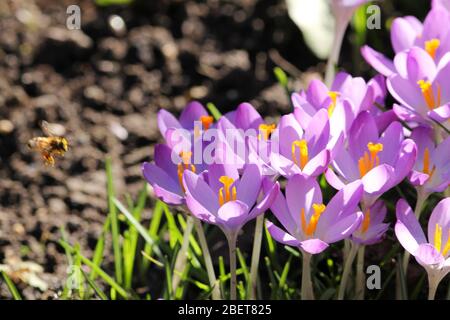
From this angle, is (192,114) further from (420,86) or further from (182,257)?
(420,86)

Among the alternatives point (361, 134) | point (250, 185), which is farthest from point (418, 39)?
point (250, 185)

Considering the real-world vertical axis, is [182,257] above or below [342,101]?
below

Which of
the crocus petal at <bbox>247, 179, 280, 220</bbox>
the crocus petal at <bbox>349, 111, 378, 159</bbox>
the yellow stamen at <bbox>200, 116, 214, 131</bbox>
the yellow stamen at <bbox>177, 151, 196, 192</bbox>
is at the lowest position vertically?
the crocus petal at <bbox>247, 179, 280, 220</bbox>

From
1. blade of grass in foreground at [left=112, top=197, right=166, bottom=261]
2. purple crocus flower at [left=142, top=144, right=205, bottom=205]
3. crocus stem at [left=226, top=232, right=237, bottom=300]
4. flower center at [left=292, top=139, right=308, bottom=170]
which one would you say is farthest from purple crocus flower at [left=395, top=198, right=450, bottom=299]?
blade of grass in foreground at [left=112, top=197, right=166, bottom=261]

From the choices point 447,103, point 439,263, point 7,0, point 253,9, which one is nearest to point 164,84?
point 253,9

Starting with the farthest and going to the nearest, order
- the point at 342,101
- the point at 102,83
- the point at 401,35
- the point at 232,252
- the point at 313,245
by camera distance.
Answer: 1. the point at 102,83
2. the point at 401,35
3. the point at 342,101
4. the point at 232,252
5. the point at 313,245

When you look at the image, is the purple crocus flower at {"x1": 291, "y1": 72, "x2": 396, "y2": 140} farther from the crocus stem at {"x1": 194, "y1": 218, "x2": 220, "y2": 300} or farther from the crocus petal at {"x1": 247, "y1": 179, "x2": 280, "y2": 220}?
the crocus stem at {"x1": 194, "y1": 218, "x2": 220, "y2": 300}
